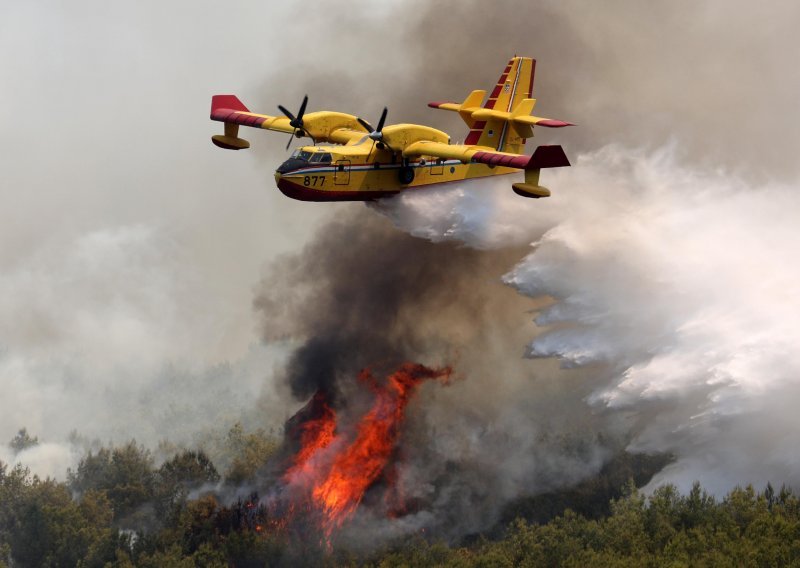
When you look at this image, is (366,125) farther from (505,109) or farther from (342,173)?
(505,109)

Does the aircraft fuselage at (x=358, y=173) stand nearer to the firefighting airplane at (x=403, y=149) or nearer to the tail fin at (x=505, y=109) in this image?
the firefighting airplane at (x=403, y=149)

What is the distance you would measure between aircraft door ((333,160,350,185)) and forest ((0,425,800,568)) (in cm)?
2117

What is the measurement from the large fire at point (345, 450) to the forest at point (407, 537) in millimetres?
2039

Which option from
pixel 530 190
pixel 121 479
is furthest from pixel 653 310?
pixel 121 479

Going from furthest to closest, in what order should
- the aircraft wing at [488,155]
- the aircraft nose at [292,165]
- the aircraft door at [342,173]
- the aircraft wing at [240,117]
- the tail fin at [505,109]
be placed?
1. the tail fin at [505,109]
2. the aircraft wing at [240,117]
3. the aircraft door at [342,173]
4. the aircraft nose at [292,165]
5. the aircraft wing at [488,155]

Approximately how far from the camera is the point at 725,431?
60719 mm

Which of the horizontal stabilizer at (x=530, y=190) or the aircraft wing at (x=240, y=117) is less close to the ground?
the aircraft wing at (x=240, y=117)

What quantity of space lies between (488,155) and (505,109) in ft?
23.0

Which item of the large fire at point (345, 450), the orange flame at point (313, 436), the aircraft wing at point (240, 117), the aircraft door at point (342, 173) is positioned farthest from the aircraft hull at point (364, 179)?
the orange flame at point (313, 436)

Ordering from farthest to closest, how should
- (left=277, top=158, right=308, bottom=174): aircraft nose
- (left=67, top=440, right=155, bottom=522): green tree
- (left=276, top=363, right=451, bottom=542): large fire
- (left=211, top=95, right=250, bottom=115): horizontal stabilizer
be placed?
(left=67, top=440, right=155, bottom=522): green tree
(left=276, top=363, right=451, bottom=542): large fire
(left=211, top=95, right=250, bottom=115): horizontal stabilizer
(left=277, top=158, right=308, bottom=174): aircraft nose

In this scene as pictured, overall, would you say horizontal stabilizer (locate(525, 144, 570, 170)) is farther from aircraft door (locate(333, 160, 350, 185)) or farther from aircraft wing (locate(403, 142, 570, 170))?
aircraft door (locate(333, 160, 350, 185))

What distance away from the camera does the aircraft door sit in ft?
178

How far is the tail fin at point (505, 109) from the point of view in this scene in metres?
60.3

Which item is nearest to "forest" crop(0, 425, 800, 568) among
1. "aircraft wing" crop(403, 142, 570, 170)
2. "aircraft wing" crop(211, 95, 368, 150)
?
"aircraft wing" crop(211, 95, 368, 150)
